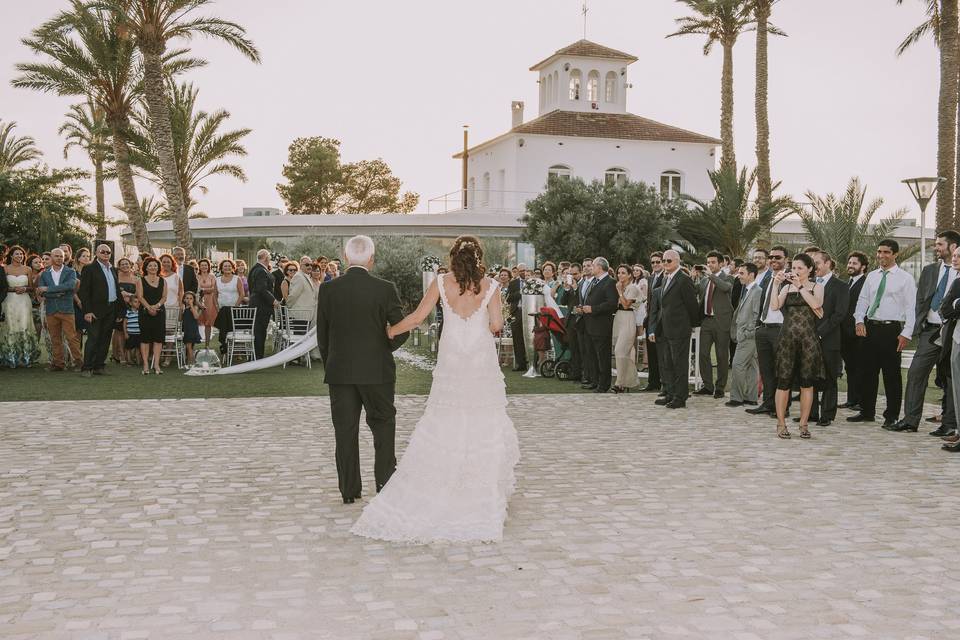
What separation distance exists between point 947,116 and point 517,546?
22.8 meters

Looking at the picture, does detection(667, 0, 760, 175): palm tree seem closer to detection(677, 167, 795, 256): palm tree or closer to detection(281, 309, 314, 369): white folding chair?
detection(677, 167, 795, 256): palm tree

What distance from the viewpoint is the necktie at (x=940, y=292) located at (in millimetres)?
10297

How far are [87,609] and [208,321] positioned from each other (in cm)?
1372

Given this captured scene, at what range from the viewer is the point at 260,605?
15.5ft

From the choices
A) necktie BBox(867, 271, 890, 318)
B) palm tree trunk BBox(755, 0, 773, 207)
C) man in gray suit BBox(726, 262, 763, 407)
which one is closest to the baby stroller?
man in gray suit BBox(726, 262, 763, 407)

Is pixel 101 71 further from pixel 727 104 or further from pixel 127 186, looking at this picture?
pixel 727 104

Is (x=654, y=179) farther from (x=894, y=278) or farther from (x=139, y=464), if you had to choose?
(x=139, y=464)

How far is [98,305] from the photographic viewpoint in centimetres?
1494

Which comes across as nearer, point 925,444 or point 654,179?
point 925,444

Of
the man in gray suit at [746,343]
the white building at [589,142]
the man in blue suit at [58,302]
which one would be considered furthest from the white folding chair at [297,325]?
the white building at [589,142]

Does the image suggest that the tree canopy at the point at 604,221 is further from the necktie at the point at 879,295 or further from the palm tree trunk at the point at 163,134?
the necktie at the point at 879,295

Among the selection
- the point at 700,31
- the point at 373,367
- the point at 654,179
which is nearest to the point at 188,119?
the point at 700,31

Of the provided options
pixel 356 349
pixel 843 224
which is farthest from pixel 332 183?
pixel 356 349

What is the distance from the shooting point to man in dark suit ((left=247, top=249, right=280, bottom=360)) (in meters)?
17.3
